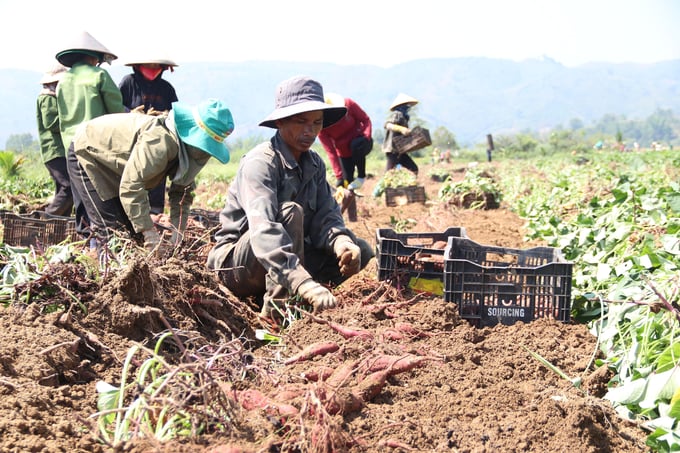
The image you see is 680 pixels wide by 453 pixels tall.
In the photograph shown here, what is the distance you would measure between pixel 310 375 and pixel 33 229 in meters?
3.61

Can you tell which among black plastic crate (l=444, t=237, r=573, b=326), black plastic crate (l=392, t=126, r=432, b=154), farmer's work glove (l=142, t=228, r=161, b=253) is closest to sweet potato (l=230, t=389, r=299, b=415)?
black plastic crate (l=444, t=237, r=573, b=326)

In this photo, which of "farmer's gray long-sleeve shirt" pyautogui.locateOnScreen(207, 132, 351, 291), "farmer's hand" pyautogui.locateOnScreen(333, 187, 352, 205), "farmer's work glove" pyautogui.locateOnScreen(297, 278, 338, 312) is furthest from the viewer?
"farmer's hand" pyautogui.locateOnScreen(333, 187, 352, 205)

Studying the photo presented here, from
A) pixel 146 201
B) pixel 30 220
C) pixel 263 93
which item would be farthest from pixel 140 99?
pixel 263 93

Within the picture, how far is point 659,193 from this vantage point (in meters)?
4.96

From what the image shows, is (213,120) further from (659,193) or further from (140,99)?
(659,193)

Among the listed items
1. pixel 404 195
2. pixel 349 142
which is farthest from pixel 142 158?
pixel 404 195

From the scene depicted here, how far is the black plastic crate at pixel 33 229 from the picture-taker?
16.5ft

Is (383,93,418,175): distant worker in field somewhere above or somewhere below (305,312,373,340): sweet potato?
above

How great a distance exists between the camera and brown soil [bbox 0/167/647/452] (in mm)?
1832

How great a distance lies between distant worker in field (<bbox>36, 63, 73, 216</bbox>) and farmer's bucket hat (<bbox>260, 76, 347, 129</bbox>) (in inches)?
121

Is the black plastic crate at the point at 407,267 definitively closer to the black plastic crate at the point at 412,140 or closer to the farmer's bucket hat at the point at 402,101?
the black plastic crate at the point at 412,140

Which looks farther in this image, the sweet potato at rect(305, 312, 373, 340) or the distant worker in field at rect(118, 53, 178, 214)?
the distant worker in field at rect(118, 53, 178, 214)

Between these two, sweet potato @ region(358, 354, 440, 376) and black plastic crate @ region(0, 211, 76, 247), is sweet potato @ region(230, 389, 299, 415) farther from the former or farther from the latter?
black plastic crate @ region(0, 211, 76, 247)

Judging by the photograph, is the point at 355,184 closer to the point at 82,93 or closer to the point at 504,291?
the point at 82,93
